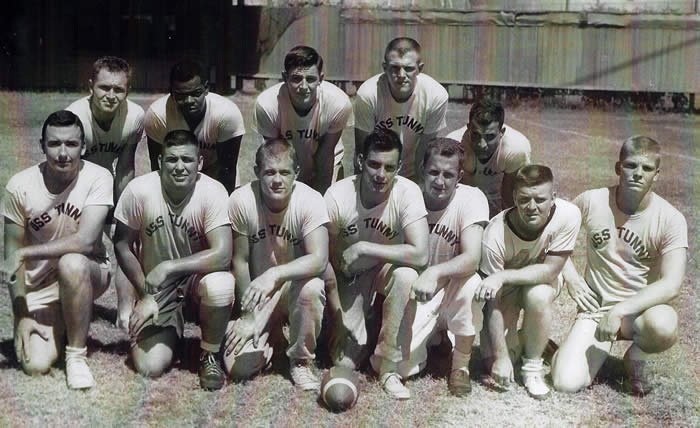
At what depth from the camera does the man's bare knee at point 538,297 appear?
5195 mm

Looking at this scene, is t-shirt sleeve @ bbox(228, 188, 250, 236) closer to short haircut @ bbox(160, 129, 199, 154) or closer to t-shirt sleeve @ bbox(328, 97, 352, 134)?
short haircut @ bbox(160, 129, 199, 154)

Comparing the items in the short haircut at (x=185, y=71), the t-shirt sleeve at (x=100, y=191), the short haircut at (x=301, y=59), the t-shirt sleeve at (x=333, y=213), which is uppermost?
the short haircut at (x=301, y=59)

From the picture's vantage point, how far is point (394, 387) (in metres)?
5.15

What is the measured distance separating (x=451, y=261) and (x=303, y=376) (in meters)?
1.06

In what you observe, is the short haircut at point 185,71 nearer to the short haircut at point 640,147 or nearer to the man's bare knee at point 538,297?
the man's bare knee at point 538,297

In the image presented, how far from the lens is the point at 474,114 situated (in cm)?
605

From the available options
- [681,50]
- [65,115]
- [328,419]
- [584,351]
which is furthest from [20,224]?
[681,50]

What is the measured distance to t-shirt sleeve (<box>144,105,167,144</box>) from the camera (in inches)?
251

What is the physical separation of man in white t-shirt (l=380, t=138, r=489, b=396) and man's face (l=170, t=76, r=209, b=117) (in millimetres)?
1775

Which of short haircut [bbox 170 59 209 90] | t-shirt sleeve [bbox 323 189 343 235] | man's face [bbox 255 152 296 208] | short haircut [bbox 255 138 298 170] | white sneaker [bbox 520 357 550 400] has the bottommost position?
white sneaker [bbox 520 357 550 400]

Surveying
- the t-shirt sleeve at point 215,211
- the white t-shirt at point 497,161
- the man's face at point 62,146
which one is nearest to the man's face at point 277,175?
the t-shirt sleeve at point 215,211

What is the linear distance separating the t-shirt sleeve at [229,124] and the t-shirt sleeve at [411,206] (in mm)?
1671

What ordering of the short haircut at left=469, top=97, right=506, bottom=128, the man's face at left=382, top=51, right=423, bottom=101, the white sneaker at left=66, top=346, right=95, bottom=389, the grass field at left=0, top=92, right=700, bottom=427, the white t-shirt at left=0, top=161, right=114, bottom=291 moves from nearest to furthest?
the grass field at left=0, top=92, right=700, bottom=427
the white sneaker at left=66, top=346, right=95, bottom=389
the white t-shirt at left=0, top=161, right=114, bottom=291
the short haircut at left=469, top=97, right=506, bottom=128
the man's face at left=382, top=51, right=423, bottom=101

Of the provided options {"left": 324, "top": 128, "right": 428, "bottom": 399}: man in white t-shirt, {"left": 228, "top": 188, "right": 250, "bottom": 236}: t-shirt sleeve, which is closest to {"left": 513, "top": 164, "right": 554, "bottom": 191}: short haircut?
{"left": 324, "top": 128, "right": 428, "bottom": 399}: man in white t-shirt
